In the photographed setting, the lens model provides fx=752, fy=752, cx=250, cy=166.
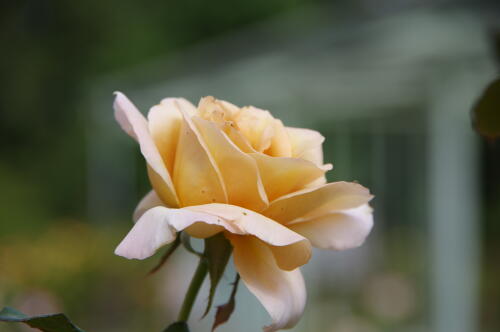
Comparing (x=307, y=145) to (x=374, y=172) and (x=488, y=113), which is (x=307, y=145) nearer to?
(x=488, y=113)

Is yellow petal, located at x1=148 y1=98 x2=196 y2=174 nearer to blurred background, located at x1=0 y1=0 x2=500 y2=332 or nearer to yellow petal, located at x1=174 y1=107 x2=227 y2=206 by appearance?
yellow petal, located at x1=174 y1=107 x2=227 y2=206

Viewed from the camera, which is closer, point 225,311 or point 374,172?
point 225,311

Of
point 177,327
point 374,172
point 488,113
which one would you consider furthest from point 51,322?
point 374,172

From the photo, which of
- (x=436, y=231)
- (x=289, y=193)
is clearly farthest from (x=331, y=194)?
(x=436, y=231)

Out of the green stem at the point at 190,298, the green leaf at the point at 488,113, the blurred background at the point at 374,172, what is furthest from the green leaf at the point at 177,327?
the blurred background at the point at 374,172

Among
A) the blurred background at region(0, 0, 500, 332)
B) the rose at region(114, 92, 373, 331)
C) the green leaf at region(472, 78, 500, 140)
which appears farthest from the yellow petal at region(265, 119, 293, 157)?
the blurred background at region(0, 0, 500, 332)

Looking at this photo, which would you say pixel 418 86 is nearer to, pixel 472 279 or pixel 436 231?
pixel 436 231
